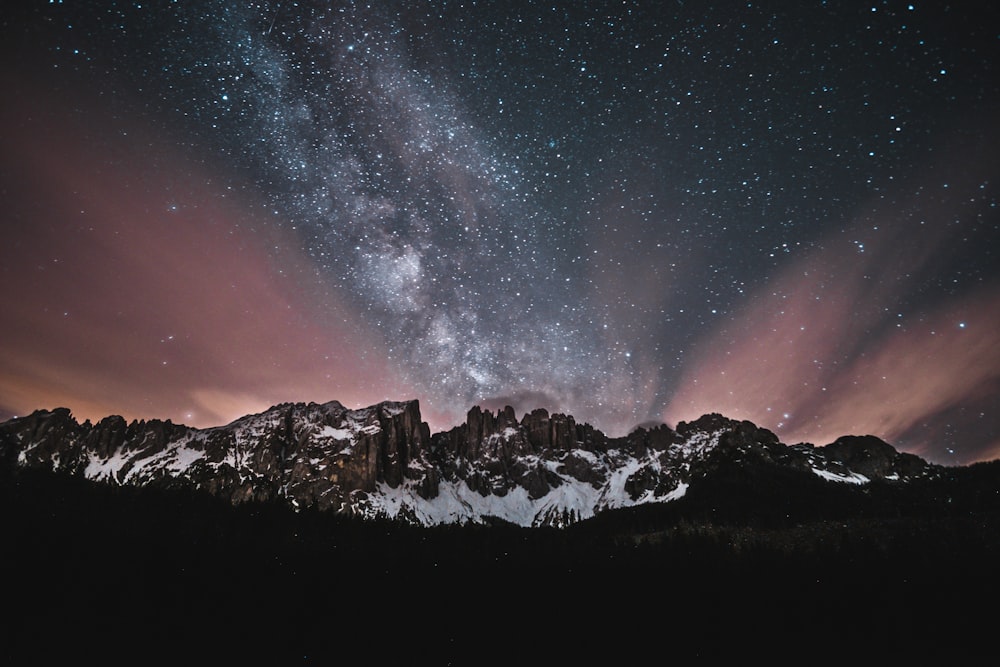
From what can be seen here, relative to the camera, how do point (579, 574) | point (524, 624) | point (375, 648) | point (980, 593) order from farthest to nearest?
point (579, 574) < point (980, 593) < point (524, 624) < point (375, 648)

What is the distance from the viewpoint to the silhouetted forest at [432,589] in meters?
50.4

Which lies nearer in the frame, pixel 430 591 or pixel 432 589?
pixel 430 591

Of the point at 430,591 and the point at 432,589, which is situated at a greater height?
the point at 432,589

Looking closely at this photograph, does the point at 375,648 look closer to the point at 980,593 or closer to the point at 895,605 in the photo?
the point at 895,605

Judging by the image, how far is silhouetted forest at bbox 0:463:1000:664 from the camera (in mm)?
50375

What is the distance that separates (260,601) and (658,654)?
5281 cm

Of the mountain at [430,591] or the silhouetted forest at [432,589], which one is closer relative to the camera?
the mountain at [430,591]

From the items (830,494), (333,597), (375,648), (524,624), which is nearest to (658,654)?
(524,624)

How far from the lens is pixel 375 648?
48.1 m

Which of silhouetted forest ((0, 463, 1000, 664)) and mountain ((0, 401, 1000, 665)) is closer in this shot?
mountain ((0, 401, 1000, 665))

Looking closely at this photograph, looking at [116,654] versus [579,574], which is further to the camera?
[579,574]

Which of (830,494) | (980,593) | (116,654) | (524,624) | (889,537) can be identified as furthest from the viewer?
(830,494)

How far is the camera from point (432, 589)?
247 feet

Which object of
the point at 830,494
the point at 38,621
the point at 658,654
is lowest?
the point at 658,654
